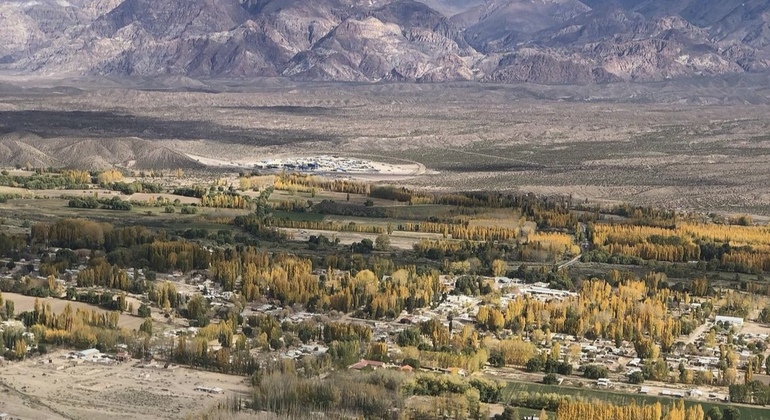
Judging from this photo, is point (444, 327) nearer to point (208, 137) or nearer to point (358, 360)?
point (358, 360)

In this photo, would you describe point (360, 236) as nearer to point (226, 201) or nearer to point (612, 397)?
point (226, 201)

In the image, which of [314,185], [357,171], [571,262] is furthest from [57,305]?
[357,171]

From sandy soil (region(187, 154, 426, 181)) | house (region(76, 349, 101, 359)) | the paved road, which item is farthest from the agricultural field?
sandy soil (region(187, 154, 426, 181))

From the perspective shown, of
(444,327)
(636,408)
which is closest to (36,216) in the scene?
(444,327)

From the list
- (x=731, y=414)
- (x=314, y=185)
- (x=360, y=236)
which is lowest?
(x=731, y=414)

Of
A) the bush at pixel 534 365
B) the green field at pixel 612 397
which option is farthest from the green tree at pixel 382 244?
the green field at pixel 612 397

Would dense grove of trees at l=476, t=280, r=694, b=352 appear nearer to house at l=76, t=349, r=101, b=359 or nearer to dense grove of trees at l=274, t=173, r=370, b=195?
house at l=76, t=349, r=101, b=359

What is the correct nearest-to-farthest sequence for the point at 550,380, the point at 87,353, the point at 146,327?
the point at 550,380 < the point at 87,353 < the point at 146,327
